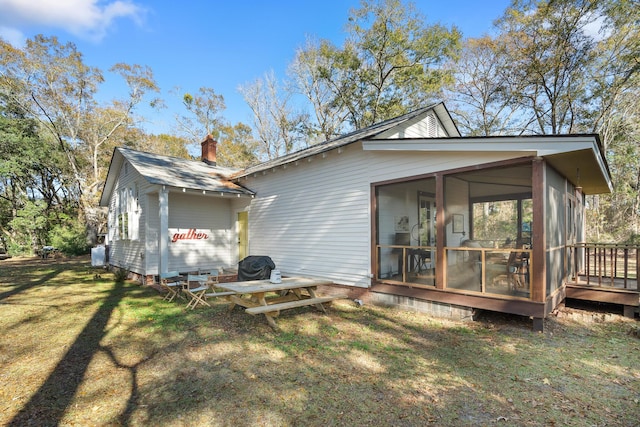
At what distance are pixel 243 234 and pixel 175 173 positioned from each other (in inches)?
119

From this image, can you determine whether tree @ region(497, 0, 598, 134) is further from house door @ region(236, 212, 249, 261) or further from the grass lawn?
house door @ region(236, 212, 249, 261)

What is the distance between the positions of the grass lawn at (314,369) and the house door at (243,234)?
15.2 feet

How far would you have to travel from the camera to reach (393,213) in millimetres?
7418

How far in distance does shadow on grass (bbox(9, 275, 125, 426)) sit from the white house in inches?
133

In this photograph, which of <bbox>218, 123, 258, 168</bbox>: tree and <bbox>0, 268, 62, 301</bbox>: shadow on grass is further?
<bbox>218, 123, 258, 168</bbox>: tree

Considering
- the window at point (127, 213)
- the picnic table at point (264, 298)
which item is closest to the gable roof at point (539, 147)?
the picnic table at point (264, 298)

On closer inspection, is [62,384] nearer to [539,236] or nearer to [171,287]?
[171,287]

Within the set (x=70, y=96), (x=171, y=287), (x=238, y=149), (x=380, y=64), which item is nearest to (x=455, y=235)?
(x=171, y=287)

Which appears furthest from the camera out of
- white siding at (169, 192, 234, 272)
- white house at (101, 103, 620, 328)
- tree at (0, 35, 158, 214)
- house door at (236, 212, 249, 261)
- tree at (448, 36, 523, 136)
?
tree at (448, 36, 523, 136)

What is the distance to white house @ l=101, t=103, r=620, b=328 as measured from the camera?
5.30m

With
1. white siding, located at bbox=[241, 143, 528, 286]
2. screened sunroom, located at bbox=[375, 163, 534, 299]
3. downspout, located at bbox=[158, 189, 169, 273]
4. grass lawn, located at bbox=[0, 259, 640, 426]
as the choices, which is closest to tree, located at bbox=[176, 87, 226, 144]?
white siding, located at bbox=[241, 143, 528, 286]

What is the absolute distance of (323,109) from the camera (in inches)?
936

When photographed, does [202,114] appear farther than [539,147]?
Yes

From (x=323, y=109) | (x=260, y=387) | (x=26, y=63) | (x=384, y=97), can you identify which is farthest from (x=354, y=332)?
(x=26, y=63)
